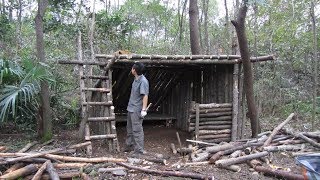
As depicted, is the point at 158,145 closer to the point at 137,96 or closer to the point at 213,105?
the point at 213,105

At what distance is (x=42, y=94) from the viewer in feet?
23.5

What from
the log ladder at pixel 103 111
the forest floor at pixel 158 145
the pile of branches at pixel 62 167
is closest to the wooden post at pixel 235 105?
the forest floor at pixel 158 145

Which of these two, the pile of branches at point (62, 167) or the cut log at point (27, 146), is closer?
the pile of branches at point (62, 167)

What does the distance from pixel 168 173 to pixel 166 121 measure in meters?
4.82

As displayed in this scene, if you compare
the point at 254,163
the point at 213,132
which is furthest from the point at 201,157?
the point at 213,132

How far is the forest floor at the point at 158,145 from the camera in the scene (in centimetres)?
554

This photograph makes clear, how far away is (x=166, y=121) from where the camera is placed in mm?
10094

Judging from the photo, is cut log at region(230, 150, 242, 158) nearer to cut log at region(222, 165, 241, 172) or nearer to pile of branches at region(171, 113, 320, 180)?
pile of branches at region(171, 113, 320, 180)

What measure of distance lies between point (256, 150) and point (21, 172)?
416 centimetres

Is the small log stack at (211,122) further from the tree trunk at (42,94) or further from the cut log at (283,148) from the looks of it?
the tree trunk at (42,94)

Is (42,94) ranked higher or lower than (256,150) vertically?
higher

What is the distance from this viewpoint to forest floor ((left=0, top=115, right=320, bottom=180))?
5.54 m

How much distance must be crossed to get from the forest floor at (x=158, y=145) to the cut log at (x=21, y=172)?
96 centimetres

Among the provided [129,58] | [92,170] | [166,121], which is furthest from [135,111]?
[166,121]
